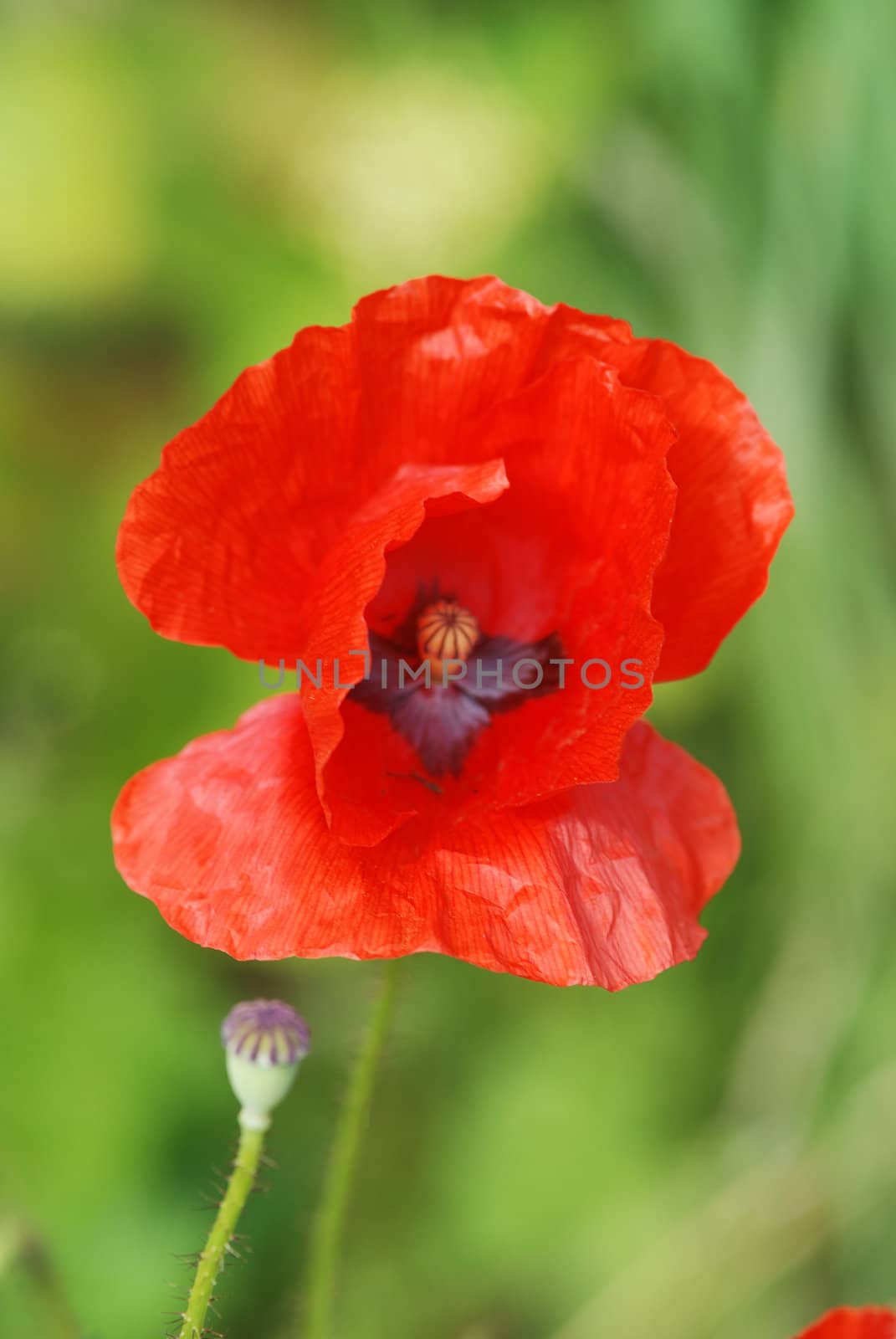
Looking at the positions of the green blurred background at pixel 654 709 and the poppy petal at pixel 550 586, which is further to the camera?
the green blurred background at pixel 654 709

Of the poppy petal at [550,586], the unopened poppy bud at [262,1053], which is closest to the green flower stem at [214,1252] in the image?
the unopened poppy bud at [262,1053]

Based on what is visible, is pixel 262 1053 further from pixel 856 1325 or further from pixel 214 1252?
pixel 856 1325

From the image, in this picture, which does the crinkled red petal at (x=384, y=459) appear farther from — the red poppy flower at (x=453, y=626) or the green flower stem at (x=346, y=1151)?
the green flower stem at (x=346, y=1151)

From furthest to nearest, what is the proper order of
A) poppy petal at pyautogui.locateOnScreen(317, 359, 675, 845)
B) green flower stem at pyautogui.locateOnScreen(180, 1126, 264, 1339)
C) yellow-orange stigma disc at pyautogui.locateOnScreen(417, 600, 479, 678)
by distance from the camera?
yellow-orange stigma disc at pyautogui.locateOnScreen(417, 600, 479, 678) → poppy petal at pyautogui.locateOnScreen(317, 359, 675, 845) → green flower stem at pyautogui.locateOnScreen(180, 1126, 264, 1339)

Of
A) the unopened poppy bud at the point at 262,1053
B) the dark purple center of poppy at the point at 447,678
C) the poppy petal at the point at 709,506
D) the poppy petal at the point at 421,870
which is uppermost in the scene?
the poppy petal at the point at 709,506

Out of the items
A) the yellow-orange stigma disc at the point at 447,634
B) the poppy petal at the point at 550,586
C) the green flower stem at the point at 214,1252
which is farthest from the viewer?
the yellow-orange stigma disc at the point at 447,634

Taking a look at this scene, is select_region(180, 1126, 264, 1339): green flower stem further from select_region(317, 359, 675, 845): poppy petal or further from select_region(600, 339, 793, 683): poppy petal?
A: select_region(600, 339, 793, 683): poppy petal

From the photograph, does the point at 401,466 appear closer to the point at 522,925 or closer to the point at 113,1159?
the point at 522,925

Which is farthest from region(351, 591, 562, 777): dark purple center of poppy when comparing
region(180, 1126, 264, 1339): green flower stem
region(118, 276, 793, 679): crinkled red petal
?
region(180, 1126, 264, 1339): green flower stem
